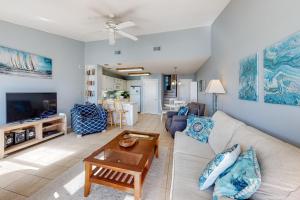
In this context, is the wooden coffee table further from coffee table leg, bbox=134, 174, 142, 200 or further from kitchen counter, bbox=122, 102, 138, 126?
kitchen counter, bbox=122, 102, 138, 126

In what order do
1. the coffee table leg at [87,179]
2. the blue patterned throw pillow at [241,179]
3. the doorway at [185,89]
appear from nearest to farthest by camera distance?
the blue patterned throw pillow at [241,179], the coffee table leg at [87,179], the doorway at [185,89]

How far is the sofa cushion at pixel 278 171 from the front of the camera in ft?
2.72

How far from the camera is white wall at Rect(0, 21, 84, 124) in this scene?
3107 mm

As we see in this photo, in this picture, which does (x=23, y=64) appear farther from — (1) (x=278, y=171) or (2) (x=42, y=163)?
(1) (x=278, y=171)

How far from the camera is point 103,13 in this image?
3.07 meters

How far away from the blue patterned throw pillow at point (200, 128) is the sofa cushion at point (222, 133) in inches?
4.8

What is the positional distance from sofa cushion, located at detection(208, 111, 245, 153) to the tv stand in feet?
11.9

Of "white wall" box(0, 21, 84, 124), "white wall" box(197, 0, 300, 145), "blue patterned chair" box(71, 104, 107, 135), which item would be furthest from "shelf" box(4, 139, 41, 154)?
"white wall" box(197, 0, 300, 145)

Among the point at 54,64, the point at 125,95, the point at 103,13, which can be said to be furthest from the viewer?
the point at 125,95

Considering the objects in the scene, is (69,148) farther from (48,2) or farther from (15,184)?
(48,2)

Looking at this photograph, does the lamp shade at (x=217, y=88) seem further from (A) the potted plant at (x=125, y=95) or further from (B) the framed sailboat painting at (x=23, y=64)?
(A) the potted plant at (x=125, y=95)

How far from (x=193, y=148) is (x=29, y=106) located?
3.61 m

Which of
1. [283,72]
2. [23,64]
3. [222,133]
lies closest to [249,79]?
[283,72]

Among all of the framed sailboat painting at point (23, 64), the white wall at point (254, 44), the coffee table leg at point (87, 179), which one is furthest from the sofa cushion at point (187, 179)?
the framed sailboat painting at point (23, 64)
